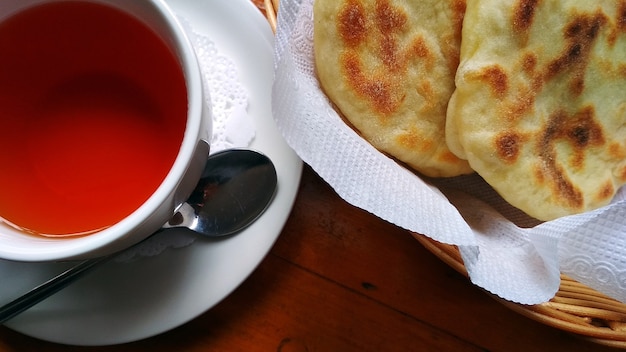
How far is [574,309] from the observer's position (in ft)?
2.64

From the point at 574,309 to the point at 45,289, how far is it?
65 cm

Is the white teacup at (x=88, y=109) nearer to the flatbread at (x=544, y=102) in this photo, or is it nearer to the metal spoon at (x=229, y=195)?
the metal spoon at (x=229, y=195)

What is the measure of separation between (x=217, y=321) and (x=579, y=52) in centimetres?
57

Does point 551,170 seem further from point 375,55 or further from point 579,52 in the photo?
point 375,55

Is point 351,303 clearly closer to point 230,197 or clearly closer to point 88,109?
point 230,197

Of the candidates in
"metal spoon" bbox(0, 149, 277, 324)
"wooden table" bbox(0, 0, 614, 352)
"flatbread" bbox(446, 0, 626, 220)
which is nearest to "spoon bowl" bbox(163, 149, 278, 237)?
"metal spoon" bbox(0, 149, 277, 324)

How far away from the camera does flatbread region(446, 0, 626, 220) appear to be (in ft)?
2.33

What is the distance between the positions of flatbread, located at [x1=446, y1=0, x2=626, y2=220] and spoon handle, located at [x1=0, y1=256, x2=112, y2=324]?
0.45 m

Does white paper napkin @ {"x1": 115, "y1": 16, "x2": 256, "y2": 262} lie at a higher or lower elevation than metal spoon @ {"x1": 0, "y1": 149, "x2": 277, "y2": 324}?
higher

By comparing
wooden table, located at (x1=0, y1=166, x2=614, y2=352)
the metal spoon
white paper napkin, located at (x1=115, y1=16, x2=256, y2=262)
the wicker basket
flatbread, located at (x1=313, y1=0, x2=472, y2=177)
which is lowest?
wooden table, located at (x1=0, y1=166, x2=614, y2=352)

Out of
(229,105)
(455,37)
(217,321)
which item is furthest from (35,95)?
(455,37)

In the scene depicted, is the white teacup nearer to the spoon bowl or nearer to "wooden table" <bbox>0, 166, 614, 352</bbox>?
the spoon bowl

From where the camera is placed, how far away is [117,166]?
72cm

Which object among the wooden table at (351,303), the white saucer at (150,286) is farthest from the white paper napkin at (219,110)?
the wooden table at (351,303)
